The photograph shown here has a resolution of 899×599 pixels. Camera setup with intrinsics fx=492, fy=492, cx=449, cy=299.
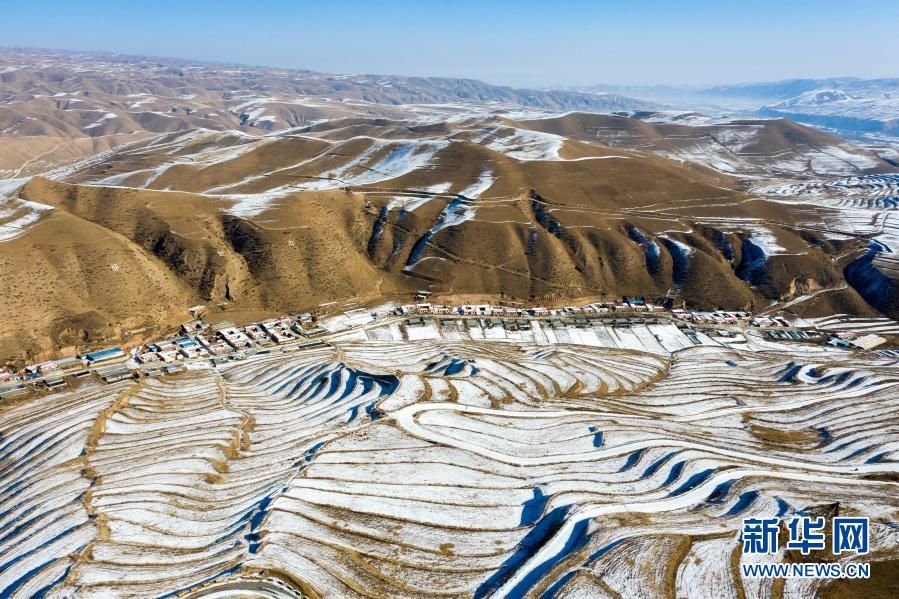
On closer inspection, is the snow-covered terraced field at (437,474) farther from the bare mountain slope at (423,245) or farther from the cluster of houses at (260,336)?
the bare mountain slope at (423,245)

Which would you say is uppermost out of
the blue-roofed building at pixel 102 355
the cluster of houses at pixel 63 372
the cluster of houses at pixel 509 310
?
the cluster of houses at pixel 509 310

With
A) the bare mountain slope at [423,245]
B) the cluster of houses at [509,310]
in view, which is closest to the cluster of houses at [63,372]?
the bare mountain slope at [423,245]

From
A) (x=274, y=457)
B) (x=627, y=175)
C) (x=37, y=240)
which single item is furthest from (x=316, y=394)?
(x=627, y=175)

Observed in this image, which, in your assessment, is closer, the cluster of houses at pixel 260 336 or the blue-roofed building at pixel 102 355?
the cluster of houses at pixel 260 336

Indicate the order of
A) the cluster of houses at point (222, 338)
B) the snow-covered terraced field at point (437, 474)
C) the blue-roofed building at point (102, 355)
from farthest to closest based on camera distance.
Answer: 1. the cluster of houses at point (222, 338)
2. the blue-roofed building at point (102, 355)
3. the snow-covered terraced field at point (437, 474)

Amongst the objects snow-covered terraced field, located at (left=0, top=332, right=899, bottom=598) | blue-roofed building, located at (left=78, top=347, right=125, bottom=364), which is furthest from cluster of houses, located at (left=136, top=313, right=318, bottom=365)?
snow-covered terraced field, located at (left=0, top=332, right=899, bottom=598)

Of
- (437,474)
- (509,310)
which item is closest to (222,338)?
(509,310)

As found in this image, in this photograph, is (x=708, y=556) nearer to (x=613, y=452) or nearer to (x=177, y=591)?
(x=613, y=452)

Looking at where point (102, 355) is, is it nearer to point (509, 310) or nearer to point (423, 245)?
point (423, 245)

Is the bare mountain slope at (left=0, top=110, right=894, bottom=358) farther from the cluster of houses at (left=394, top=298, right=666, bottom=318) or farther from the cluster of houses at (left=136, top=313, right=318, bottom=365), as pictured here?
the cluster of houses at (left=136, top=313, right=318, bottom=365)
